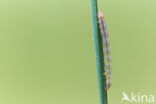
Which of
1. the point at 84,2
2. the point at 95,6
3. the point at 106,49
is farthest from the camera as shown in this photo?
the point at 84,2

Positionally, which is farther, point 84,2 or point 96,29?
point 84,2

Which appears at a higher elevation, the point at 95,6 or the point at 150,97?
the point at 95,6

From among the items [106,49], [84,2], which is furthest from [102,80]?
[84,2]

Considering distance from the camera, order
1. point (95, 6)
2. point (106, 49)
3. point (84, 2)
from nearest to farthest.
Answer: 1. point (95, 6)
2. point (106, 49)
3. point (84, 2)

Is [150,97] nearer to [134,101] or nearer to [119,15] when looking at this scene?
[134,101]

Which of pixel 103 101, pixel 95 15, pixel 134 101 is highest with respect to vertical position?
pixel 95 15

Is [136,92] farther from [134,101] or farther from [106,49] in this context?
[106,49]

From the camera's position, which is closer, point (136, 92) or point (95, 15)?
point (95, 15)

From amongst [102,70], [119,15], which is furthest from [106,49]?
[119,15]

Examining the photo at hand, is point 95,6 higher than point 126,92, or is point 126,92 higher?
point 95,6
